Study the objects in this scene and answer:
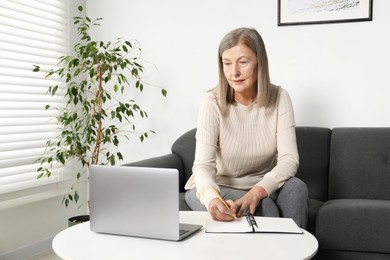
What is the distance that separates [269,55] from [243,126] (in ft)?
3.12

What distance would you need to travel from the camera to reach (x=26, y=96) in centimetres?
280

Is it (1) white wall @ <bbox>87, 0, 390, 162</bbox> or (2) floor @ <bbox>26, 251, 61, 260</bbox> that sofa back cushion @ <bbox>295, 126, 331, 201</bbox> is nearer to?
(1) white wall @ <bbox>87, 0, 390, 162</bbox>

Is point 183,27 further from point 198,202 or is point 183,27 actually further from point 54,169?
point 198,202

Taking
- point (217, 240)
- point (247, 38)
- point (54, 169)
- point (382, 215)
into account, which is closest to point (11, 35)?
point (54, 169)

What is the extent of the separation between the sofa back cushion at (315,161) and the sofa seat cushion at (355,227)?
471mm

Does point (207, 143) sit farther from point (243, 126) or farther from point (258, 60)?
point (258, 60)

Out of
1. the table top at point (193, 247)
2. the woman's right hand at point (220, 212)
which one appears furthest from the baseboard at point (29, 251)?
the woman's right hand at point (220, 212)

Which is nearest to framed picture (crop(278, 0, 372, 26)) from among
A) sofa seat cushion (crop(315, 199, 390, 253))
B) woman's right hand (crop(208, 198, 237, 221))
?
sofa seat cushion (crop(315, 199, 390, 253))

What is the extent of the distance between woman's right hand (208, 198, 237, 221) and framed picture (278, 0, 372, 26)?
61.3 inches

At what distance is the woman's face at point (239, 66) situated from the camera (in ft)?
6.84

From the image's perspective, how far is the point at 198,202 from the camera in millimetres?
1975

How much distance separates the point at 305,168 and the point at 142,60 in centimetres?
133

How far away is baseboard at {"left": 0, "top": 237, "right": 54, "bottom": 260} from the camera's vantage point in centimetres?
274

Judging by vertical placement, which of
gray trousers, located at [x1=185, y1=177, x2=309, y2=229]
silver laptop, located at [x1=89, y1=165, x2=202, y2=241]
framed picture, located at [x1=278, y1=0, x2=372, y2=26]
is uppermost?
framed picture, located at [x1=278, y1=0, x2=372, y2=26]
